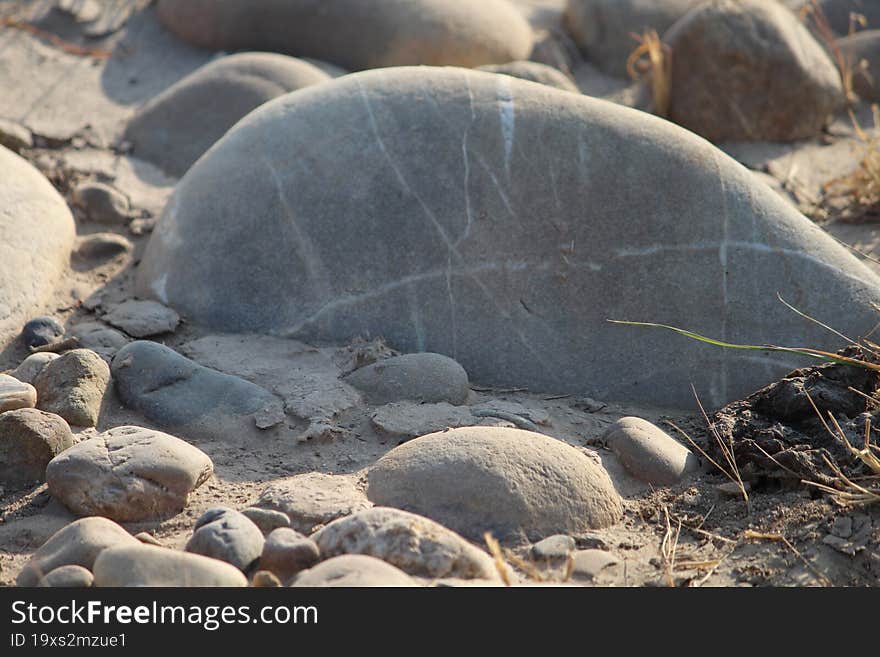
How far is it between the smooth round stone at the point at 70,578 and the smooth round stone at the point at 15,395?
0.85 meters

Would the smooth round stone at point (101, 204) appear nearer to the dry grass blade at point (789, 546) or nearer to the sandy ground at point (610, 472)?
the sandy ground at point (610, 472)

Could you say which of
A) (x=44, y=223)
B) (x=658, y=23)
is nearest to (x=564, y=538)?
(x=44, y=223)

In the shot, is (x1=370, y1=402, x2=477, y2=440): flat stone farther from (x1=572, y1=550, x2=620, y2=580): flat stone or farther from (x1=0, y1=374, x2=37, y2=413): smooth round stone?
(x1=0, y1=374, x2=37, y2=413): smooth round stone

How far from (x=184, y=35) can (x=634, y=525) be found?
5.09 metres

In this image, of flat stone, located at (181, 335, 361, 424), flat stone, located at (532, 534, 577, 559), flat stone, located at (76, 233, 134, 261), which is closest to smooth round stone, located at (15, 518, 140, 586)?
flat stone, located at (181, 335, 361, 424)

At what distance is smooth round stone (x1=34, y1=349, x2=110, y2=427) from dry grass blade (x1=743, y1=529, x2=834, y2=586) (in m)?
1.96

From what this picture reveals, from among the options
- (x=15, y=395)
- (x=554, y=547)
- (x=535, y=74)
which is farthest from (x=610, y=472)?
(x=535, y=74)

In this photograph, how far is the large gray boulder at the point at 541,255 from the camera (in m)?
3.57

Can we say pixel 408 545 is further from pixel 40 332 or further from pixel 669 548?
pixel 40 332

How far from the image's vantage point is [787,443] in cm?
295

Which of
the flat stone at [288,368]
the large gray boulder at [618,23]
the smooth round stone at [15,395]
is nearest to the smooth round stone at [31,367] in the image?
the smooth round stone at [15,395]

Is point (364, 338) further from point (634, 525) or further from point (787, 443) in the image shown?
point (787, 443)

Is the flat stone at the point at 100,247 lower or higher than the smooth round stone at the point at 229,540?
lower

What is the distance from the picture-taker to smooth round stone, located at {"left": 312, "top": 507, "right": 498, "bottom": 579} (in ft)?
7.61
